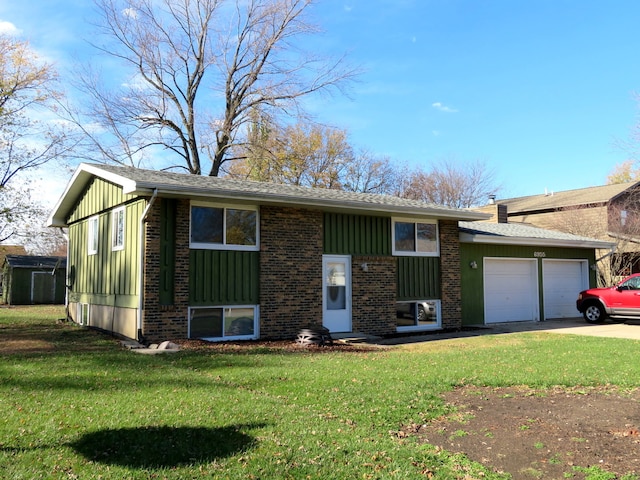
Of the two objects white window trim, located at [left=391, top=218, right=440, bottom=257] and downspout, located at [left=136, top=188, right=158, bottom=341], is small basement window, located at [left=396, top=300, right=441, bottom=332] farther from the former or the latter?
downspout, located at [left=136, top=188, right=158, bottom=341]

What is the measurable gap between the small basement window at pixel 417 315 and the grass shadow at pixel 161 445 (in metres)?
10.2

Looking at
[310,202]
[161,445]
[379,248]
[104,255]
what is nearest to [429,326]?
[379,248]

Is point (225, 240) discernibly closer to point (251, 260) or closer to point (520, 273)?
point (251, 260)

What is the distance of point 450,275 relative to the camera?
15.7 m

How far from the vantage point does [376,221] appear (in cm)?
1448

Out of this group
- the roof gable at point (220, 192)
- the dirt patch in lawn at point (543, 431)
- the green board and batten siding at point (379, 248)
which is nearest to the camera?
the dirt patch in lawn at point (543, 431)

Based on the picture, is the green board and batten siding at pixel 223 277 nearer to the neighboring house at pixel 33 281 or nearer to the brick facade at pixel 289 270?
the brick facade at pixel 289 270

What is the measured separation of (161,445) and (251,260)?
25.9 feet

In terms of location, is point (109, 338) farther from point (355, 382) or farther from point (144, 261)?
point (355, 382)

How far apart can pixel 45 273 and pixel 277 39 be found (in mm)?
18618

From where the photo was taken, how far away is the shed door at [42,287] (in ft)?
100

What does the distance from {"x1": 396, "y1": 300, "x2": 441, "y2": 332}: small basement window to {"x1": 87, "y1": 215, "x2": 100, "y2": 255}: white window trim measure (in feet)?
28.1

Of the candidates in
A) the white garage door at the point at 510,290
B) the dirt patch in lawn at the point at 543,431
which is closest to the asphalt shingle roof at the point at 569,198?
the white garage door at the point at 510,290

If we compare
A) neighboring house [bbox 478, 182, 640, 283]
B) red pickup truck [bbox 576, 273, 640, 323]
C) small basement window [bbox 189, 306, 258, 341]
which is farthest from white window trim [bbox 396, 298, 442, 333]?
neighboring house [bbox 478, 182, 640, 283]
